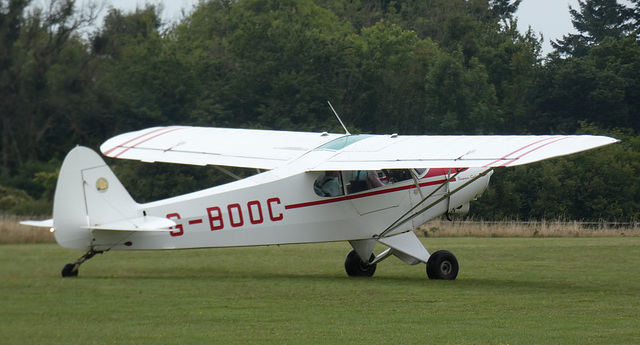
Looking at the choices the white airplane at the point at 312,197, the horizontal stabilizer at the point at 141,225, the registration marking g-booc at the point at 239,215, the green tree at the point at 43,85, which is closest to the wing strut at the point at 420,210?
the white airplane at the point at 312,197

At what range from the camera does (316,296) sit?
11.9 m

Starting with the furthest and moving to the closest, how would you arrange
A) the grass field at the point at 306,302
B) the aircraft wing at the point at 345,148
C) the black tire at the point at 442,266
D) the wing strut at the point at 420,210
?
the wing strut at the point at 420,210 < the black tire at the point at 442,266 < the aircraft wing at the point at 345,148 < the grass field at the point at 306,302

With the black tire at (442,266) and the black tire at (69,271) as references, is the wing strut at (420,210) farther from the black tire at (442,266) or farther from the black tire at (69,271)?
the black tire at (69,271)

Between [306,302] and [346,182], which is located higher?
[346,182]

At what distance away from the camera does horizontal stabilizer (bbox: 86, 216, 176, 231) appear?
40.7 feet

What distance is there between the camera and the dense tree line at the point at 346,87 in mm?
31094

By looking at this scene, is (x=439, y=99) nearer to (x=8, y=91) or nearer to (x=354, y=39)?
(x=354, y=39)

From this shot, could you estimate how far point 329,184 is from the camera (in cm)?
1402

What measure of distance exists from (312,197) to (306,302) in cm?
282

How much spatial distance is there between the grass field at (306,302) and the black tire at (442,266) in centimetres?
22

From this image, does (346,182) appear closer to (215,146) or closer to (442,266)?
(442,266)

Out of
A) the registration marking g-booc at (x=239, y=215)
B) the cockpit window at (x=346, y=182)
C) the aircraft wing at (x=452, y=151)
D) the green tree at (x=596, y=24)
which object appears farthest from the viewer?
the green tree at (x=596, y=24)

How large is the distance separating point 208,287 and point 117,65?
2945 centimetres

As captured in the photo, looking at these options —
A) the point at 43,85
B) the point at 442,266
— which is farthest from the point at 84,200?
the point at 43,85
